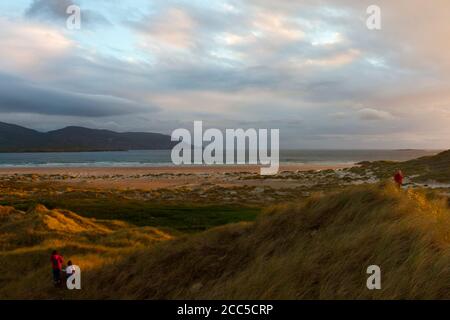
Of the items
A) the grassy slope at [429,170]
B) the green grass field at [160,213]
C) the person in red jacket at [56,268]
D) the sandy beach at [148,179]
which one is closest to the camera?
the person in red jacket at [56,268]

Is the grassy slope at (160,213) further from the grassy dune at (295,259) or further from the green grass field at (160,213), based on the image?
the grassy dune at (295,259)

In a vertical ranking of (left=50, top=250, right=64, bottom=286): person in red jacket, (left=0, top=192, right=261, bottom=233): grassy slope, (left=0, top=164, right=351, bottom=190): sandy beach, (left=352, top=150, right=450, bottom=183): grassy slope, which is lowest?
(left=0, top=192, right=261, bottom=233): grassy slope

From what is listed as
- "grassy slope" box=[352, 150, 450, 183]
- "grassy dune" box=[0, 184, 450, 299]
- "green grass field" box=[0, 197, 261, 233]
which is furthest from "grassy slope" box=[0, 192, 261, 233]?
"grassy slope" box=[352, 150, 450, 183]

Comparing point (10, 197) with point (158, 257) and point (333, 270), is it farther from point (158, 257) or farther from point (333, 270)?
point (333, 270)

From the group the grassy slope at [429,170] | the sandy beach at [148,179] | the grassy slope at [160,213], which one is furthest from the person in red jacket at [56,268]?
the sandy beach at [148,179]

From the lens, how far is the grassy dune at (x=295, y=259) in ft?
26.3

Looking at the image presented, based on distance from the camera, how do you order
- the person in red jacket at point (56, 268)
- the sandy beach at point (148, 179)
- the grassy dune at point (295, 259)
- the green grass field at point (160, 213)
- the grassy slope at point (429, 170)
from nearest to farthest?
the grassy dune at point (295, 259), the person in red jacket at point (56, 268), the green grass field at point (160, 213), the grassy slope at point (429, 170), the sandy beach at point (148, 179)

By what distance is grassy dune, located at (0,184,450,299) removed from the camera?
803cm

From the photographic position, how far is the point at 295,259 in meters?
9.64

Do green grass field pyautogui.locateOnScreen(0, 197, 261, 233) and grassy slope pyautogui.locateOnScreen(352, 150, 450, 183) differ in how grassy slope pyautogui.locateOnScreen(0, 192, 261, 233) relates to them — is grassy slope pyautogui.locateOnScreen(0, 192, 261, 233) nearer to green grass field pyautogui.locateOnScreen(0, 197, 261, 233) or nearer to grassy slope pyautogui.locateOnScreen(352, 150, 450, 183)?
green grass field pyautogui.locateOnScreen(0, 197, 261, 233)

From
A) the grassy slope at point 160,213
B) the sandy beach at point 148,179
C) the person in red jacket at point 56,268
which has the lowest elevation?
the grassy slope at point 160,213

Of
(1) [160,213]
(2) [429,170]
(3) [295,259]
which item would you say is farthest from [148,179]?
(3) [295,259]

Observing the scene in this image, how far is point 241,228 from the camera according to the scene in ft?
47.7
